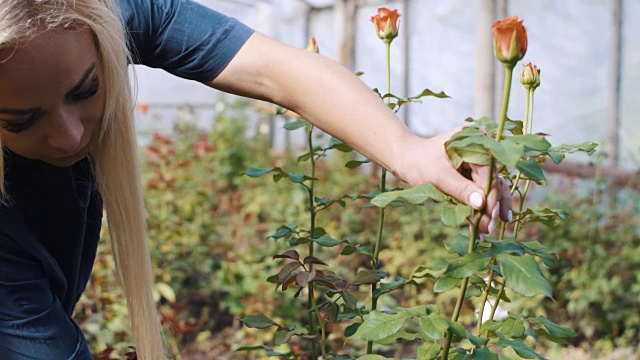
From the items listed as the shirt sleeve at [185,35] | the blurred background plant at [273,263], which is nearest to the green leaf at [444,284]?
the shirt sleeve at [185,35]

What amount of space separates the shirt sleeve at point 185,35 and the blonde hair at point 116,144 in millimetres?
79

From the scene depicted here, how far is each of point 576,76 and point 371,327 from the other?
5465 mm

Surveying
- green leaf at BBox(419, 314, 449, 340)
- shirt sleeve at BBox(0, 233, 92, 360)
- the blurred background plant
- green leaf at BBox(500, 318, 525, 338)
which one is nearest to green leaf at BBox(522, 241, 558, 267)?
green leaf at BBox(500, 318, 525, 338)

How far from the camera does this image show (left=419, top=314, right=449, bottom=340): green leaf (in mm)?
1143

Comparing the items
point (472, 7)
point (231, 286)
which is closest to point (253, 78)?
point (231, 286)

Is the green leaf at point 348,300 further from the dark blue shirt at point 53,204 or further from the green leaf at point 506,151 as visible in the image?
the green leaf at point 506,151

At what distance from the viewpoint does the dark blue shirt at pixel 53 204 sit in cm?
150

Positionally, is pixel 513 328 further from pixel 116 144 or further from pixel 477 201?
pixel 116 144

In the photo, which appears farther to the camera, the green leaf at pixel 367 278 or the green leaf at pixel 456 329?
the green leaf at pixel 367 278

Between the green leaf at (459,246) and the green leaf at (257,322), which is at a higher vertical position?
the green leaf at (459,246)

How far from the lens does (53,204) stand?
1.64 m

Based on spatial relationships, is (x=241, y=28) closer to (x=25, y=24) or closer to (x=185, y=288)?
(x=25, y=24)

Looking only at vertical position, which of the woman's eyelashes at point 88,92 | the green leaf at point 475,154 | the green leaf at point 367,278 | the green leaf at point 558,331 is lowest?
the green leaf at point 558,331

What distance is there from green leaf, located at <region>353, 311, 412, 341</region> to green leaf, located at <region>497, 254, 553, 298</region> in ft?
0.53
